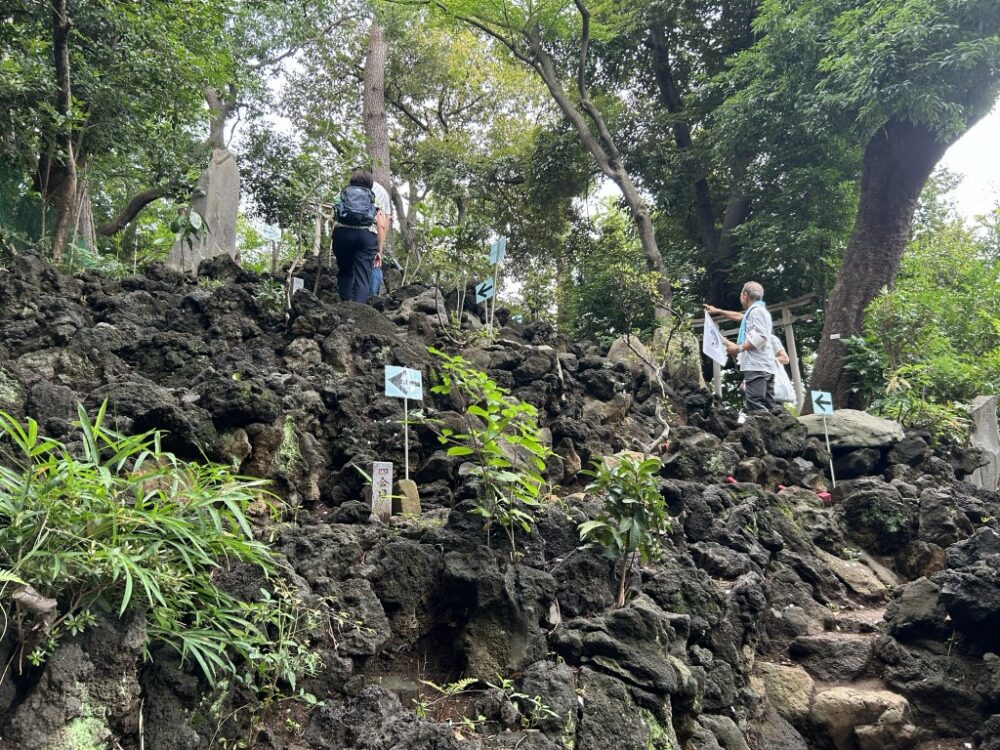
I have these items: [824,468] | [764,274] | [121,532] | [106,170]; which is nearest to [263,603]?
[121,532]

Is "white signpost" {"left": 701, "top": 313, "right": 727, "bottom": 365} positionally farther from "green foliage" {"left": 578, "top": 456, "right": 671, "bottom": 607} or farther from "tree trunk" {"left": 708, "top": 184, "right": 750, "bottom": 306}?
"tree trunk" {"left": 708, "top": 184, "right": 750, "bottom": 306}

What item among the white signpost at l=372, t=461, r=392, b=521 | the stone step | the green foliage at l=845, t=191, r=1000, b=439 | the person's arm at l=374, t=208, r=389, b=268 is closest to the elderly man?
the green foliage at l=845, t=191, r=1000, b=439

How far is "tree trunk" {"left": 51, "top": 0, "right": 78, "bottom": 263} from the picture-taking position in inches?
317

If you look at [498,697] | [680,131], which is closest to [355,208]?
[498,697]

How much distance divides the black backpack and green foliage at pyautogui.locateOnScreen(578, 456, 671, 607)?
496cm

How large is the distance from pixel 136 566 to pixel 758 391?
7580 mm

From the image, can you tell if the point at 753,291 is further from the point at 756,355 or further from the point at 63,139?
the point at 63,139

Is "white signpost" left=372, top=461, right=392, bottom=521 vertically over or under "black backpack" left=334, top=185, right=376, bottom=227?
under

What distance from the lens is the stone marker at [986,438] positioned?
872 cm

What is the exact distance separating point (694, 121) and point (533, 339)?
31.3 ft

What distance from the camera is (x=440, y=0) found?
44.8ft

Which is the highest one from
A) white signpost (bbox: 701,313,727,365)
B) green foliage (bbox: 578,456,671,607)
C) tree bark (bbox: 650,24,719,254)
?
tree bark (bbox: 650,24,719,254)

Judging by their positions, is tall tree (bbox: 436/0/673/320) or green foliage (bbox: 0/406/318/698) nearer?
green foliage (bbox: 0/406/318/698)

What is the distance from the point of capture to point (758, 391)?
862 cm
